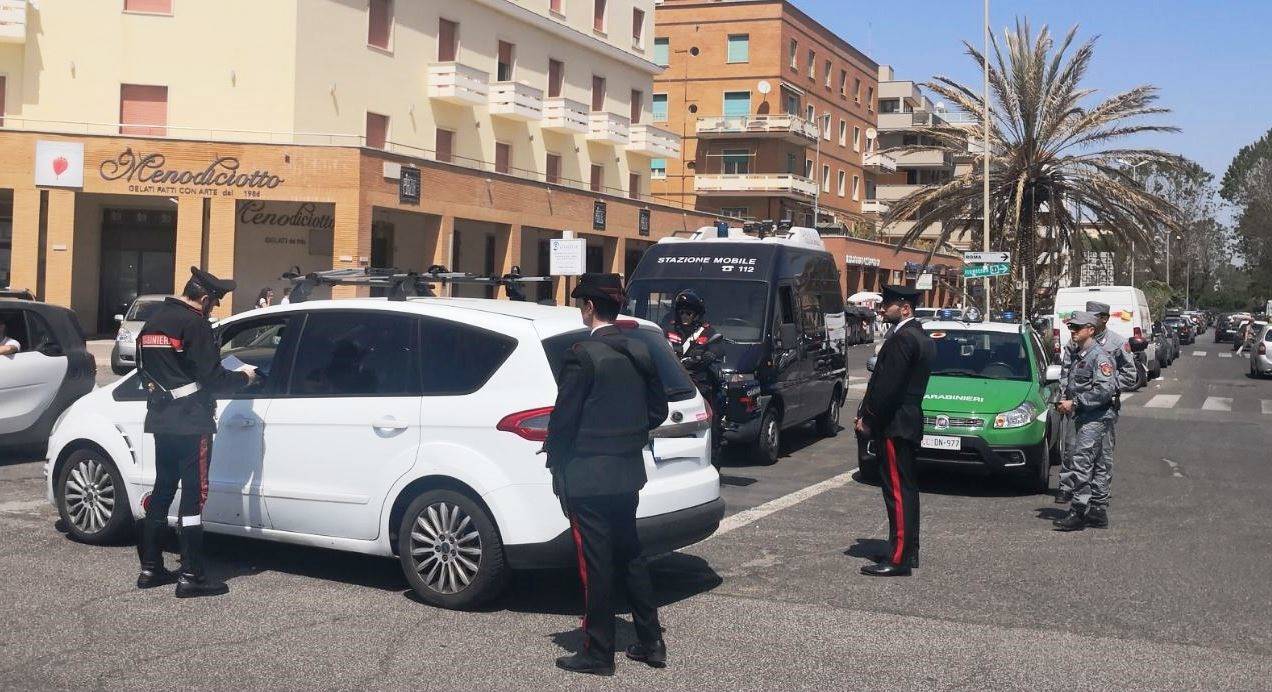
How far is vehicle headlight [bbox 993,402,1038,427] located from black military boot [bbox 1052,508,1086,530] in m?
1.71

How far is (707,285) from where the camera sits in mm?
13688

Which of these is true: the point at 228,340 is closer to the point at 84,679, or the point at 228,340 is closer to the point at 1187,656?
the point at 84,679

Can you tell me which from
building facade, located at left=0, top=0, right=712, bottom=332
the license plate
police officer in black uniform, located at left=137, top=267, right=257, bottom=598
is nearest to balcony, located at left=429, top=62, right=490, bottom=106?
building facade, located at left=0, top=0, right=712, bottom=332

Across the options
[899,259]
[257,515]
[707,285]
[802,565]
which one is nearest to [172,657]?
[257,515]

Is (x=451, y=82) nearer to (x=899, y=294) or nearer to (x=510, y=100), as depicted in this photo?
(x=510, y=100)

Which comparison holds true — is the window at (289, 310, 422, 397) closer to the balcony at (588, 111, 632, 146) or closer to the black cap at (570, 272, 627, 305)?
the black cap at (570, 272, 627, 305)

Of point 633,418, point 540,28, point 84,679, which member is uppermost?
point 540,28

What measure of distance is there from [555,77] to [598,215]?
513 cm

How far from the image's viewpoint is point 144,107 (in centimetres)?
3278

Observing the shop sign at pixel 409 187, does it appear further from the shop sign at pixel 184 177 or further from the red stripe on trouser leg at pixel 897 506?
the red stripe on trouser leg at pixel 897 506

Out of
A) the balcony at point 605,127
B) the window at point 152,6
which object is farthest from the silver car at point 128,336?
the balcony at point 605,127

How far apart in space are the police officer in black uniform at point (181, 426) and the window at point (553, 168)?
119 feet

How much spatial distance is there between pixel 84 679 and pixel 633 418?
262 centimetres

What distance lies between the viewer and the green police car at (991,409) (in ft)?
36.9
